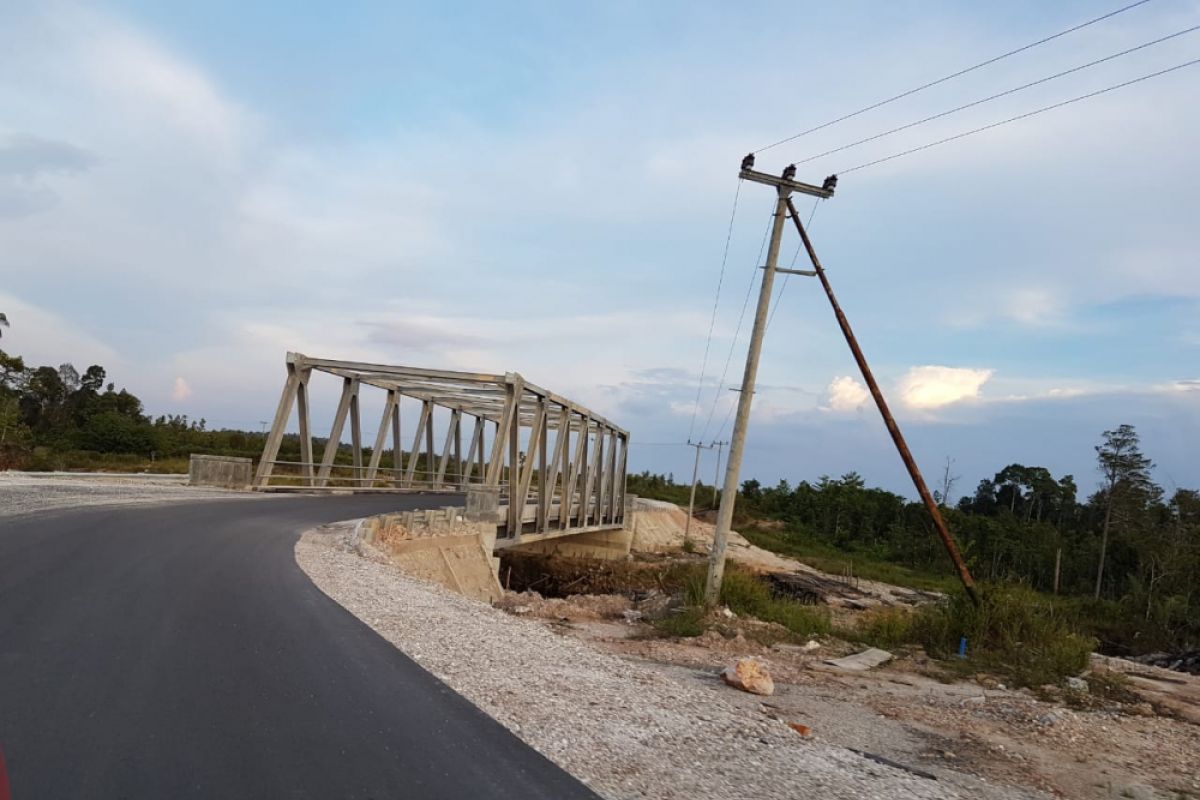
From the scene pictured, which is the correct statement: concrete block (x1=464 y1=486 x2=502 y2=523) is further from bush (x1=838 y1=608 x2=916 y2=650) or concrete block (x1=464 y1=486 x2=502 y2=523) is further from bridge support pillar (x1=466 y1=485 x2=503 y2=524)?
bush (x1=838 y1=608 x2=916 y2=650)

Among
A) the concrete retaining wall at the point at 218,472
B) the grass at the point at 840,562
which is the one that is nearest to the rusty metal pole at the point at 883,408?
the concrete retaining wall at the point at 218,472

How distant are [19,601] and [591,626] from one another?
1031 cm

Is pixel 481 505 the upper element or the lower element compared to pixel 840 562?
upper

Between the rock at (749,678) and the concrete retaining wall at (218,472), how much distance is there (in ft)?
63.7

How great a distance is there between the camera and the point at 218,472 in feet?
82.0

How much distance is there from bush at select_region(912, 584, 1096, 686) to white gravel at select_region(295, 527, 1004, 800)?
6146 mm

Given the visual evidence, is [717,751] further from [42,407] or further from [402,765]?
[42,407]

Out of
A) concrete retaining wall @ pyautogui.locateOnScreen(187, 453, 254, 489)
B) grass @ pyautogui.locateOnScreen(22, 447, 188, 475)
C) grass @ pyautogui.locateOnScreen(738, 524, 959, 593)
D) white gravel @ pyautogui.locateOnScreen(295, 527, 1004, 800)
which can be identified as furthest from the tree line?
grass @ pyautogui.locateOnScreen(22, 447, 188, 475)

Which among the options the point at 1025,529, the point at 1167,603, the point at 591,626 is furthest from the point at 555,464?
the point at 1025,529

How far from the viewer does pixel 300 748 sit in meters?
4.67

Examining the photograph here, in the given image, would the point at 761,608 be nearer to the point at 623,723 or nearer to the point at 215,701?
the point at 623,723

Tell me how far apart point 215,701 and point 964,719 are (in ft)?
26.3

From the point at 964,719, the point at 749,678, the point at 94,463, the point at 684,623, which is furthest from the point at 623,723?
the point at 94,463

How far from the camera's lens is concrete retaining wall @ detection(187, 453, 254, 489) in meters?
24.8
